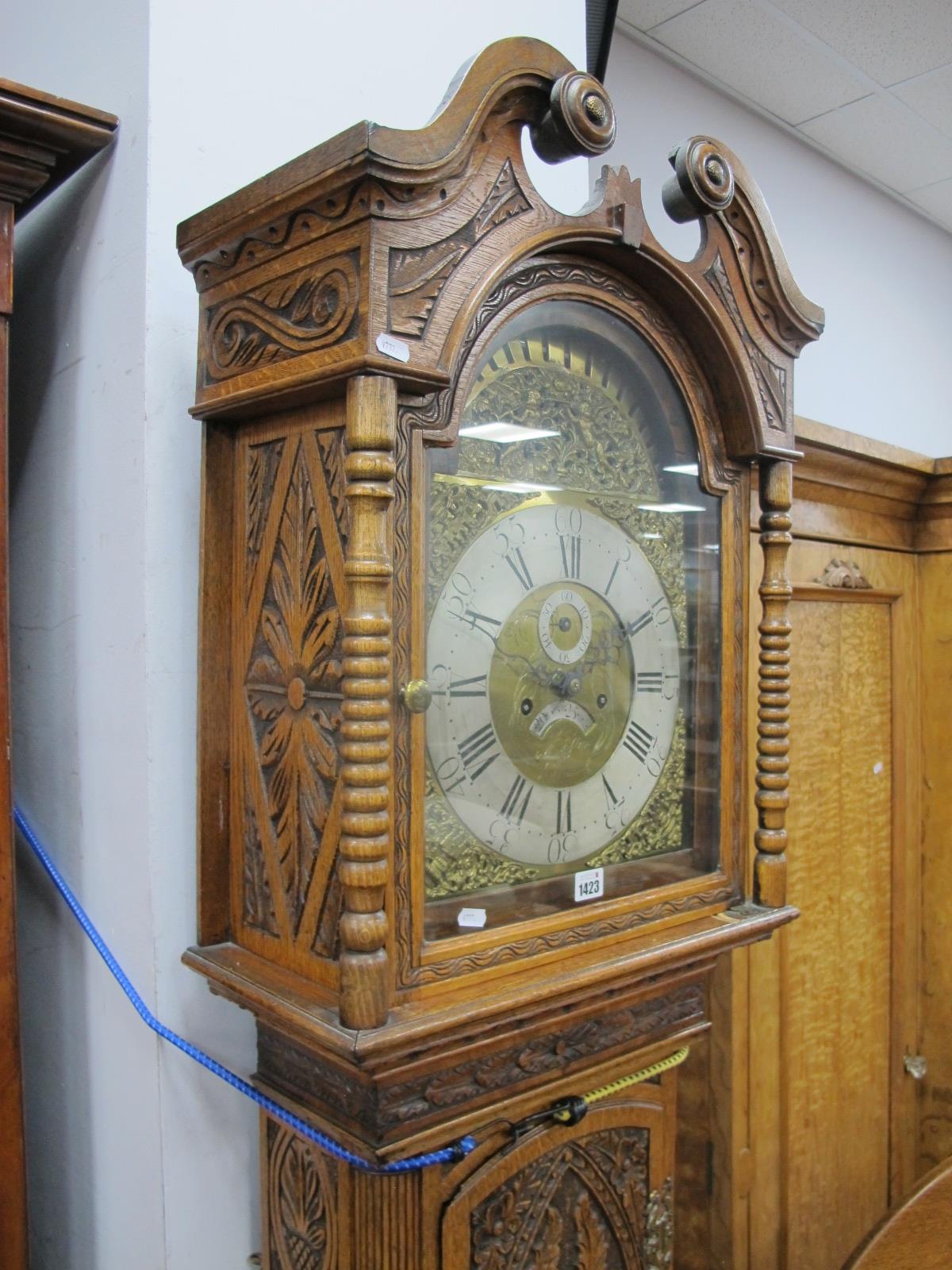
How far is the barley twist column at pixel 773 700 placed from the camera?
3.62 ft

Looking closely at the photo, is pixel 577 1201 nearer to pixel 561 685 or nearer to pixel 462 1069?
pixel 462 1069

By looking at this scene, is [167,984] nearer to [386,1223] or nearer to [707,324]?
[386,1223]

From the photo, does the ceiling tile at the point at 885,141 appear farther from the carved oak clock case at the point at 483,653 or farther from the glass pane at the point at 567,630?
the glass pane at the point at 567,630

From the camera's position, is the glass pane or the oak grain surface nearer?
the glass pane

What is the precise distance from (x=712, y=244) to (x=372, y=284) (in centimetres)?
44

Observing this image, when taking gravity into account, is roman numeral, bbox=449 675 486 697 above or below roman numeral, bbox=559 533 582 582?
below

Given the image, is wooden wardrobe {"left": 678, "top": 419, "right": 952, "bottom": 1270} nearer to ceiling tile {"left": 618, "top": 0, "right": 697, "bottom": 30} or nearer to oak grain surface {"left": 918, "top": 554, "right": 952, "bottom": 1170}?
oak grain surface {"left": 918, "top": 554, "right": 952, "bottom": 1170}

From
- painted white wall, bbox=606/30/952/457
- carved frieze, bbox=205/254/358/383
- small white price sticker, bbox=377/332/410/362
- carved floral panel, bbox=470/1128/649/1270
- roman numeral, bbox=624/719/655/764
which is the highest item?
painted white wall, bbox=606/30/952/457

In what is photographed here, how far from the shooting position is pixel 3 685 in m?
0.97

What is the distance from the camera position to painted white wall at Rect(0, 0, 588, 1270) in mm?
996

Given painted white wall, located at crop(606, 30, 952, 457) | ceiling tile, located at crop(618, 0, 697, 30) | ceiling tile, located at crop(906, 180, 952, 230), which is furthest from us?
ceiling tile, located at crop(906, 180, 952, 230)

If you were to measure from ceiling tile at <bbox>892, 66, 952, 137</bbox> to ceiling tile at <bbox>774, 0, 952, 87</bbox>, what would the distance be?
3 centimetres

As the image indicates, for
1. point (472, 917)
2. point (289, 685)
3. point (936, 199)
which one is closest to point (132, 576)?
point (289, 685)

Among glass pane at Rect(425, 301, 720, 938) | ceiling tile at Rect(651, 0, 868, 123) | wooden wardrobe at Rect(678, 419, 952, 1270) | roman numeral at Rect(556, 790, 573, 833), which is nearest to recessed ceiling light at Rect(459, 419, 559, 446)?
glass pane at Rect(425, 301, 720, 938)
